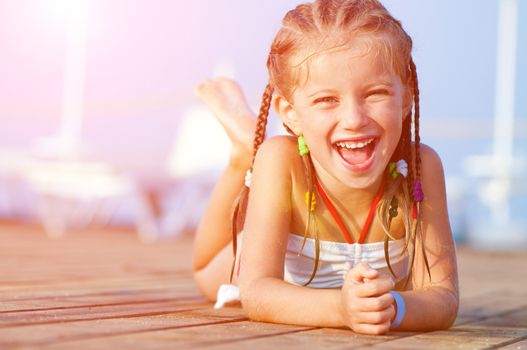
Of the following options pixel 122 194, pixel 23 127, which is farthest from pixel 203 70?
pixel 122 194

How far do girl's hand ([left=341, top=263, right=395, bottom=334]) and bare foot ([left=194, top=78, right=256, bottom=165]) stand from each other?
0.85 meters

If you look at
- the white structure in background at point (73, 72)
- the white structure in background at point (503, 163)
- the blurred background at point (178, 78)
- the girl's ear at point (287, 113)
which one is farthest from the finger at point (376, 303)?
the white structure in background at point (73, 72)

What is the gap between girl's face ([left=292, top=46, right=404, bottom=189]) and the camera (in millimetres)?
1613

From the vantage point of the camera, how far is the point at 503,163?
803 centimetres

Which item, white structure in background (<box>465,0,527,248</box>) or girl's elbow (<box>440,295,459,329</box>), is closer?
girl's elbow (<box>440,295,459,329</box>)

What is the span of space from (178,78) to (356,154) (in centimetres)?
743

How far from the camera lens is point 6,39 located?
909 centimetres

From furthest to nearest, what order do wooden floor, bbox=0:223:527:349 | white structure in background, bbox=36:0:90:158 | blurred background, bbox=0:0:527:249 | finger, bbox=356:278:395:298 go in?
white structure in background, bbox=36:0:90:158 < blurred background, bbox=0:0:527:249 < finger, bbox=356:278:395:298 < wooden floor, bbox=0:223:527:349

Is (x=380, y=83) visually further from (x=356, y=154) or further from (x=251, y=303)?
(x=251, y=303)

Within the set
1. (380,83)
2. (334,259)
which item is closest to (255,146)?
(334,259)

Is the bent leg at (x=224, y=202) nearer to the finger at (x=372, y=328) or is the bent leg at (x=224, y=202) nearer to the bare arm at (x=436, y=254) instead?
the bare arm at (x=436, y=254)

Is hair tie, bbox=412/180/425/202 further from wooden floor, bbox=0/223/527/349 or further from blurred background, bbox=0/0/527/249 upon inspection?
blurred background, bbox=0/0/527/249

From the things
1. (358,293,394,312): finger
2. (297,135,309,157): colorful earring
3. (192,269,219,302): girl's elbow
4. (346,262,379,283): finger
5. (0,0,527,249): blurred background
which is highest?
(0,0,527,249): blurred background

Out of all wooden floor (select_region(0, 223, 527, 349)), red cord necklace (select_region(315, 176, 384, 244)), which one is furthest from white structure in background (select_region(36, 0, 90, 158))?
red cord necklace (select_region(315, 176, 384, 244))
